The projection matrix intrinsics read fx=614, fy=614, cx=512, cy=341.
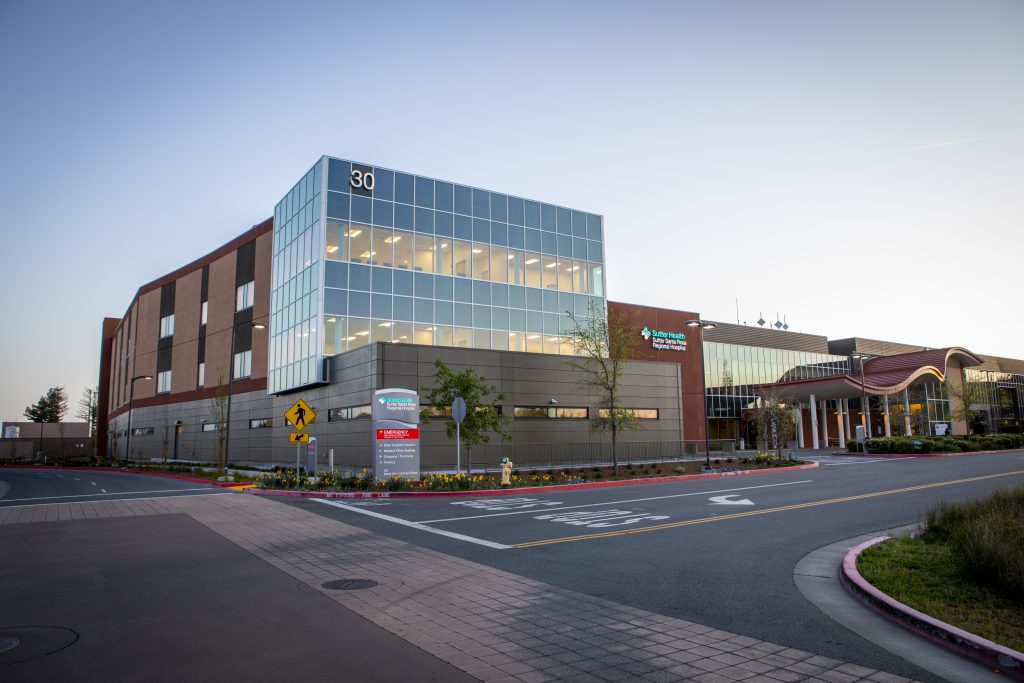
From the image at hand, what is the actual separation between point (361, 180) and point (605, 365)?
19.0 m

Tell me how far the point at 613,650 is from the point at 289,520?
11729 mm

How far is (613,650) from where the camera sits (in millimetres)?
5875

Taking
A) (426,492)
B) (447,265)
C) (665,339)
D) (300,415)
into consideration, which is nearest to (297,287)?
(447,265)

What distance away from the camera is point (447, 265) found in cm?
4047

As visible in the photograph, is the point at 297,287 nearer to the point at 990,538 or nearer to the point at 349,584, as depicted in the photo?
the point at 349,584

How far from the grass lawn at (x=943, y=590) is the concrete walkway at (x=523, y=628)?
69.5 inches

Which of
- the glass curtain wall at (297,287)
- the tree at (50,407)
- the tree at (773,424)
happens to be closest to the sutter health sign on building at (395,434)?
the glass curtain wall at (297,287)

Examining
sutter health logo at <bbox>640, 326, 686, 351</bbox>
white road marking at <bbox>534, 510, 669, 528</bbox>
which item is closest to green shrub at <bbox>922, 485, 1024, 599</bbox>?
white road marking at <bbox>534, 510, 669, 528</bbox>

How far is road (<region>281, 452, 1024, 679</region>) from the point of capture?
7164mm

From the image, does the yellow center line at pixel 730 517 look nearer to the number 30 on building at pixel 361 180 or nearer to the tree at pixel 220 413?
the tree at pixel 220 413

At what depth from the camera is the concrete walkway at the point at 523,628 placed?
17.5ft

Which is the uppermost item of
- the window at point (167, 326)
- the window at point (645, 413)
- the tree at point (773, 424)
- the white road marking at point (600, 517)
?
the window at point (167, 326)

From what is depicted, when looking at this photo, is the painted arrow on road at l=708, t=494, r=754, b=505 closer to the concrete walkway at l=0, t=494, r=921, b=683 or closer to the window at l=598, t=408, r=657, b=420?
the concrete walkway at l=0, t=494, r=921, b=683

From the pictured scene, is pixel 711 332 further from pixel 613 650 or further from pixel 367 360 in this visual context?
pixel 613 650
